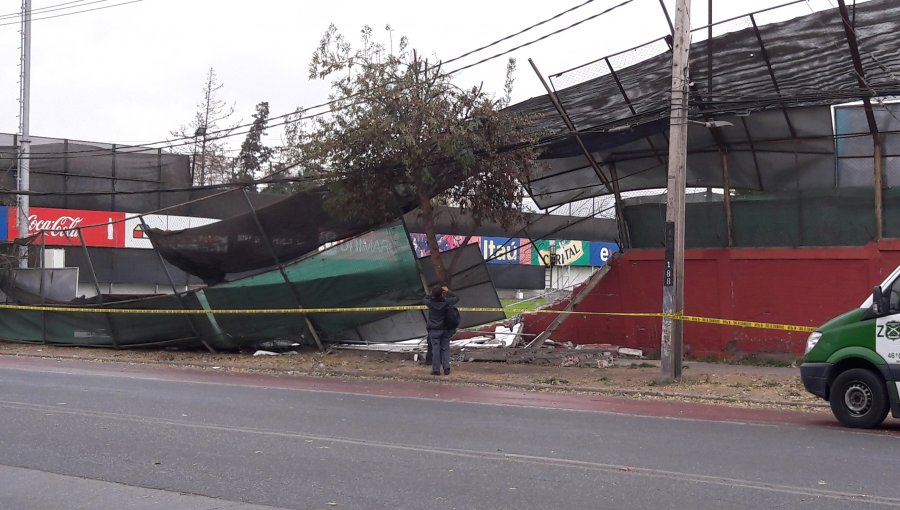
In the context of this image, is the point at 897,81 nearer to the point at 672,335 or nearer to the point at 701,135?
the point at 701,135

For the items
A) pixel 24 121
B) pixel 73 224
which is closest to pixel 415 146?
pixel 24 121

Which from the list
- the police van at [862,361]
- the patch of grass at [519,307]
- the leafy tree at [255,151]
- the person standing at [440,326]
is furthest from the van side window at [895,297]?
the leafy tree at [255,151]

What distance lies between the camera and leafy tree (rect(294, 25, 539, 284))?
1786 cm

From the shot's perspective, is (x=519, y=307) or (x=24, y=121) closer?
(x=24, y=121)

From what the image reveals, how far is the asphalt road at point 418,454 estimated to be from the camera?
7090mm

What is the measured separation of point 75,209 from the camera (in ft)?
137

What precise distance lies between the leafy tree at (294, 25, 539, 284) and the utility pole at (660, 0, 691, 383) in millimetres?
3480

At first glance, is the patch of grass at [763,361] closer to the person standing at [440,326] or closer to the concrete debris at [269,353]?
the person standing at [440,326]

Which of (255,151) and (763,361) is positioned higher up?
(255,151)

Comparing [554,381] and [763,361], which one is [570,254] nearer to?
[763,361]

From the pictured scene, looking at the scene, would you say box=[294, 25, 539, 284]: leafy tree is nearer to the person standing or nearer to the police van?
the person standing

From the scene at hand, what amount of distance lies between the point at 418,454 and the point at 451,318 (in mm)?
8839

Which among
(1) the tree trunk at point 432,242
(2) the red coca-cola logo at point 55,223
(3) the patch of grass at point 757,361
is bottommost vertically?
(3) the patch of grass at point 757,361

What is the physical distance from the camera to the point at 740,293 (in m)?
19.1
